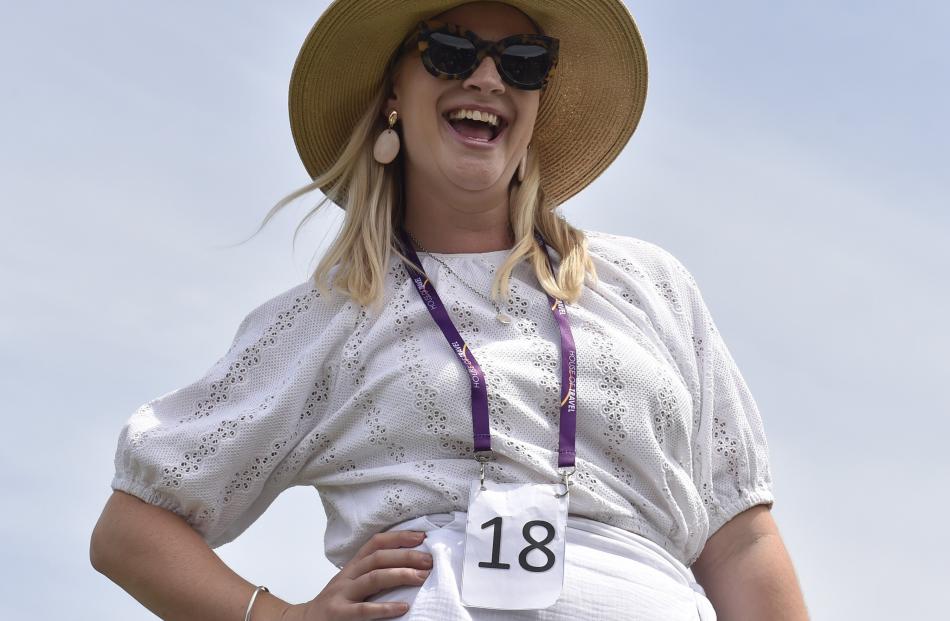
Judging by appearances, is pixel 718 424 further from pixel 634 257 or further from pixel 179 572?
pixel 179 572

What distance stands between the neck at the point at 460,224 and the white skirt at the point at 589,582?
2.57 feet

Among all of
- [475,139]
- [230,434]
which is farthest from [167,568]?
[475,139]

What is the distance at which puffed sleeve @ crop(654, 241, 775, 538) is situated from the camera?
3.24 m

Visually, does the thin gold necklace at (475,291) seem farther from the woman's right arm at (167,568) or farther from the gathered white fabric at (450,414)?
the woman's right arm at (167,568)

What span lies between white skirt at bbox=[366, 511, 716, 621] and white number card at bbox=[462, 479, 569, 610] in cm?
3

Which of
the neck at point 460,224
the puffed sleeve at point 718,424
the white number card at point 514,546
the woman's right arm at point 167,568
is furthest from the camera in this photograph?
the neck at point 460,224

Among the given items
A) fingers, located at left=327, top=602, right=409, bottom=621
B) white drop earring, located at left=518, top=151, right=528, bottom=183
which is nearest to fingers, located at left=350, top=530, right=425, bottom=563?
fingers, located at left=327, top=602, right=409, bottom=621

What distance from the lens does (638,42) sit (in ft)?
12.0

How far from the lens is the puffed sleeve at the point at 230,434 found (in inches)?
125

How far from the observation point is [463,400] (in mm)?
2994

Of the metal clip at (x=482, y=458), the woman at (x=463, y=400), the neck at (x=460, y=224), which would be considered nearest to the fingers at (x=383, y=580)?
the woman at (x=463, y=400)

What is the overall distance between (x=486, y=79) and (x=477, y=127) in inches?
5.1

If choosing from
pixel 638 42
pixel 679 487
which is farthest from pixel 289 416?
pixel 638 42

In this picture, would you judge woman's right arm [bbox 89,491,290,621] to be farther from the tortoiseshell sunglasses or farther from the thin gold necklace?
the tortoiseshell sunglasses
